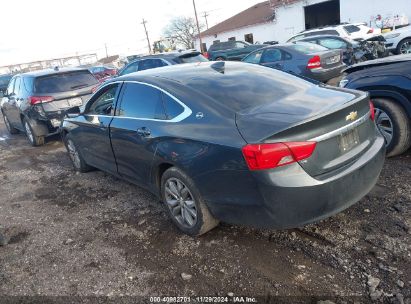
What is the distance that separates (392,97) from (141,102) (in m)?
3.14

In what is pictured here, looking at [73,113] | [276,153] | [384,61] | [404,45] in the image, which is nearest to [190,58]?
[73,113]

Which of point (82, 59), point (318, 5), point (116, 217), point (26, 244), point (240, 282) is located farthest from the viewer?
point (82, 59)

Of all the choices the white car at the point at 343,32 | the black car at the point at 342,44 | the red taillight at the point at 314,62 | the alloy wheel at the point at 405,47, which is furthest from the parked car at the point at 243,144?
the white car at the point at 343,32

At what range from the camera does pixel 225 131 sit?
3006 millimetres

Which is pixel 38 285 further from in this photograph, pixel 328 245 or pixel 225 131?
pixel 328 245

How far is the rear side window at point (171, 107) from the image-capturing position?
11.5 feet

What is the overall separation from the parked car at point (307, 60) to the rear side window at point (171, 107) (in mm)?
7201

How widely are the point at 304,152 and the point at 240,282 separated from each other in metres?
1.15

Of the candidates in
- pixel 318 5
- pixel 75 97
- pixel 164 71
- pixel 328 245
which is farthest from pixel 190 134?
pixel 318 5

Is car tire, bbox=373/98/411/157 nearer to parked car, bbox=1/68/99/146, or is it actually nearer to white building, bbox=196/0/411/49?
parked car, bbox=1/68/99/146

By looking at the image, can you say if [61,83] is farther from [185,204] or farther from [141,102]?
[185,204]

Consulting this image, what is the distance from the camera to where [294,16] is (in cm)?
3152

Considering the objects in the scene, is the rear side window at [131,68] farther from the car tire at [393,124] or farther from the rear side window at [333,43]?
the car tire at [393,124]

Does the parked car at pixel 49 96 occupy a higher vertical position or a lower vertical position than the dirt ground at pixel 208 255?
higher
